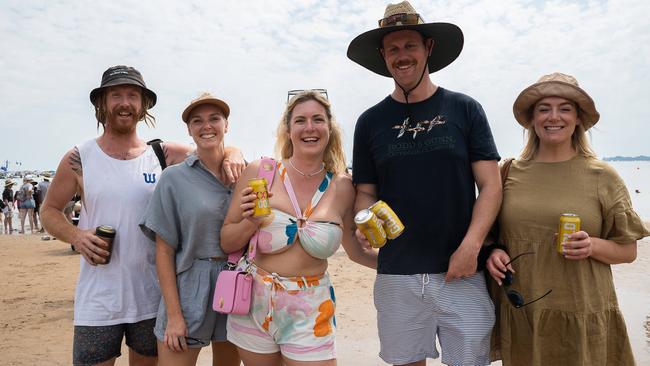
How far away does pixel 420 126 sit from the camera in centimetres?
263

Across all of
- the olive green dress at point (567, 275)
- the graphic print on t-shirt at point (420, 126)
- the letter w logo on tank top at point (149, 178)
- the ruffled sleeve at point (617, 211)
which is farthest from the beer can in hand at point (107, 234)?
the ruffled sleeve at point (617, 211)

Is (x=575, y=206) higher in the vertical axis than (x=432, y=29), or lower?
lower

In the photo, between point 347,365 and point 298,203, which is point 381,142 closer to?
point 298,203

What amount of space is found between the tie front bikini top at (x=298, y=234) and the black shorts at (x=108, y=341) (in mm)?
987

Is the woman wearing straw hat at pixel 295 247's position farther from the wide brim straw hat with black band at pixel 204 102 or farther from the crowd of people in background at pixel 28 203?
the crowd of people in background at pixel 28 203

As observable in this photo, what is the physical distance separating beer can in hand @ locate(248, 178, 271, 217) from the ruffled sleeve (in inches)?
74.4

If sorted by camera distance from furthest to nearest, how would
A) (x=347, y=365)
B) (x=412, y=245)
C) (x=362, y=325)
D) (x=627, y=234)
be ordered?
(x=362, y=325) → (x=347, y=365) → (x=412, y=245) → (x=627, y=234)

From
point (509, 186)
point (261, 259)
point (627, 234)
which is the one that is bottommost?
point (261, 259)

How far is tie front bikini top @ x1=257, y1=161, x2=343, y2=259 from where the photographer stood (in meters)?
2.44

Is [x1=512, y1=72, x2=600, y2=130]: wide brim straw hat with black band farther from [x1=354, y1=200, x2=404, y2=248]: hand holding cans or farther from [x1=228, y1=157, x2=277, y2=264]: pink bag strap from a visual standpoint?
[x1=228, y1=157, x2=277, y2=264]: pink bag strap

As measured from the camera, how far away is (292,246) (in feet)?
8.19

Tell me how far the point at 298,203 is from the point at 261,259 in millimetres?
387

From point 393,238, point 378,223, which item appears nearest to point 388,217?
point 378,223

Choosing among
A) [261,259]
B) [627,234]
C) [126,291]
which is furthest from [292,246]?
[627,234]
